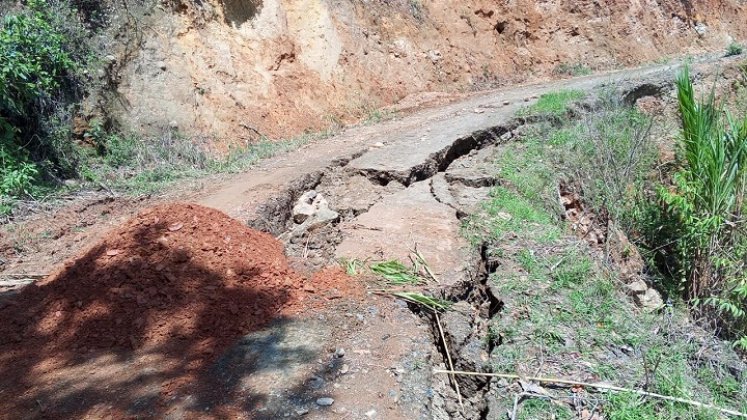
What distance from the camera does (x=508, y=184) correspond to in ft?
18.0

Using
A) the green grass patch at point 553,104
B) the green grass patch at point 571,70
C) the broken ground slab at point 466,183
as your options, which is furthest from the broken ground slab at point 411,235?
the green grass patch at point 571,70

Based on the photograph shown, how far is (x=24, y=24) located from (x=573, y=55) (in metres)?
9.85

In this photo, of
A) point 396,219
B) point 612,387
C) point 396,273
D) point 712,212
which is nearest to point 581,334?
point 612,387

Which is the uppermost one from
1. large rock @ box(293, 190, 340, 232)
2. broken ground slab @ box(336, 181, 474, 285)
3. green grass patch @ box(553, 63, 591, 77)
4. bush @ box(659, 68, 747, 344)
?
large rock @ box(293, 190, 340, 232)

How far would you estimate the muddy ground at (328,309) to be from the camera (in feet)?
8.60

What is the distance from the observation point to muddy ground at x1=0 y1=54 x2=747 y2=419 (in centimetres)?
262

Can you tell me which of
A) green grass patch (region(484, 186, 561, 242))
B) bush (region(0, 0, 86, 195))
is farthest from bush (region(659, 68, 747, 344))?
bush (region(0, 0, 86, 195))

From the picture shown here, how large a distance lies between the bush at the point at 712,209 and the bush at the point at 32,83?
19.5 feet

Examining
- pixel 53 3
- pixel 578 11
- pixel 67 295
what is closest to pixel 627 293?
pixel 67 295

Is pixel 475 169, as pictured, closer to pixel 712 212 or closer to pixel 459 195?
pixel 459 195

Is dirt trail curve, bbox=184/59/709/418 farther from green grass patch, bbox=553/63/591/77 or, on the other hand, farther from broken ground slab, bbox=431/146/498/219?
green grass patch, bbox=553/63/591/77

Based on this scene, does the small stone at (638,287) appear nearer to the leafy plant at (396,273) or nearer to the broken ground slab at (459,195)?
the broken ground slab at (459,195)

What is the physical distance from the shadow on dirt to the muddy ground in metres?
0.01

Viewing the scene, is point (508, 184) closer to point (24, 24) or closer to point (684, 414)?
point (684, 414)
